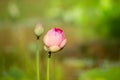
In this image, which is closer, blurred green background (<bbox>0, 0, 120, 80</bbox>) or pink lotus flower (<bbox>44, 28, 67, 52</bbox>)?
pink lotus flower (<bbox>44, 28, 67, 52</bbox>)

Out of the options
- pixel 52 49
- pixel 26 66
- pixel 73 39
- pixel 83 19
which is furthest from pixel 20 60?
pixel 52 49

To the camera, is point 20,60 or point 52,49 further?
point 20,60

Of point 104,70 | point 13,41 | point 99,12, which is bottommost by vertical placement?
point 104,70

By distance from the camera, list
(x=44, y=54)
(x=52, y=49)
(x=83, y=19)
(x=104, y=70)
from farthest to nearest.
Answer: (x=83, y=19), (x=44, y=54), (x=104, y=70), (x=52, y=49)

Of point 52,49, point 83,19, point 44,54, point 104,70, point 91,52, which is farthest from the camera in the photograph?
point 83,19

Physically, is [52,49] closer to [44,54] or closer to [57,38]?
[57,38]

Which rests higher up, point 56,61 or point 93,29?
point 93,29

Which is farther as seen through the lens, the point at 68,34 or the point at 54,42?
the point at 68,34

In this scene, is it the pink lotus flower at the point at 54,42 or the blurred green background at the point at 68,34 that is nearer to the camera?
the pink lotus flower at the point at 54,42
